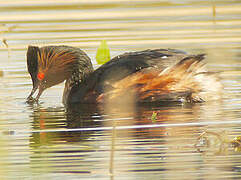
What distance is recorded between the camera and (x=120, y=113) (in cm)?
891

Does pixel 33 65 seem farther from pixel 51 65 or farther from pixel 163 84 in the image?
pixel 163 84

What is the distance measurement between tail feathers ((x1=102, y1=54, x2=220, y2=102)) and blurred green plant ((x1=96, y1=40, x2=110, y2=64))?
208cm

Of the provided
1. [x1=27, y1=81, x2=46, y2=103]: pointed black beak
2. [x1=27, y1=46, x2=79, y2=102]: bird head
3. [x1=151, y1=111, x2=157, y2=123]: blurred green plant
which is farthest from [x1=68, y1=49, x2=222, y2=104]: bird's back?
[x1=151, y1=111, x2=157, y2=123]: blurred green plant

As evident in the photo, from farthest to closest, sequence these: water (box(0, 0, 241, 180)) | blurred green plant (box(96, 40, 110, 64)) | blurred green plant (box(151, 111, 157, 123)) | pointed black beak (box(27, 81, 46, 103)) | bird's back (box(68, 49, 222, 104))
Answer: blurred green plant (box(96, 40, 110, 64)), pointed black beak (box(27, 81, 46, 103)), bird's back (box(68, 49, 222, 104)), blurred green plant (box(151, 111, 157, 123)), water (box(0, 0, 241, 180))

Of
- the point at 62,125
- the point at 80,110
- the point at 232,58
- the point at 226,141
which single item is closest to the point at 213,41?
the point at 232,58

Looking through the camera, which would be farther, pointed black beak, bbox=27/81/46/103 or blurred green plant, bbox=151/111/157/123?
pointed black beak, bbox=27/81/46/103

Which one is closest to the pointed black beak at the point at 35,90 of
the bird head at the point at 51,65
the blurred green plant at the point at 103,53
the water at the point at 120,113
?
the bird head at the point at 51,65

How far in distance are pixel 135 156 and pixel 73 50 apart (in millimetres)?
4088

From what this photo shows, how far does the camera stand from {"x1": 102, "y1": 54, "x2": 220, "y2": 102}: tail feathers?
31.6 feet

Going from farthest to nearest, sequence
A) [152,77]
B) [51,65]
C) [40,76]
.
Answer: [51,65]
[40,76]
[152,77]

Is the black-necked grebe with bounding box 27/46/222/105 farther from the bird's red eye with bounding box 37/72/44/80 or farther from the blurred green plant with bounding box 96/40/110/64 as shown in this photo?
the blurred green plant with bounding box 96/40/110/64

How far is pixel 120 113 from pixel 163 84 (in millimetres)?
957

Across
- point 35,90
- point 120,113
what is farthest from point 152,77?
point 35,90

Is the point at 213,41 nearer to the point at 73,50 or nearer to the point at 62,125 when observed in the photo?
the point at 73,50
